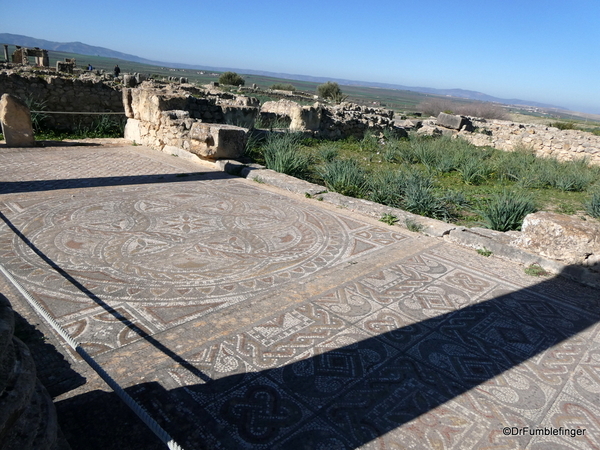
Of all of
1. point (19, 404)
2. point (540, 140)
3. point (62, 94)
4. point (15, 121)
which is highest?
point (62, 94)

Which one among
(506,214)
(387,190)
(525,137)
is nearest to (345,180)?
(387,190)

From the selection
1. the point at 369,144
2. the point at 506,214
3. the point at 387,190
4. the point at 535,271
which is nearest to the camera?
the point at 535,271

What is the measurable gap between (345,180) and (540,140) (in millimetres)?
10974

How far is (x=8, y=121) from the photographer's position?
23.1ft

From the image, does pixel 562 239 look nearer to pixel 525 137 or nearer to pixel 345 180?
pixel 345 180

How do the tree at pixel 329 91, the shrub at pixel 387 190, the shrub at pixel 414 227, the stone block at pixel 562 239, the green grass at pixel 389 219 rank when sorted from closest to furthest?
the stone block at pixel 562 239 < the shrub at pixel 414 227 < the green grass at pixel 389 219 < the shrub at pixel 387 190 < the tree at pixel 329 91

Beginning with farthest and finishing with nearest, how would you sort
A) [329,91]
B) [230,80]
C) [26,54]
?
[329,91] < [230,80] < [26,54]

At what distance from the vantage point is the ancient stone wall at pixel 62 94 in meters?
8.95

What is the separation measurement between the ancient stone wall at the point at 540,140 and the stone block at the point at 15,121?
13.8 metres

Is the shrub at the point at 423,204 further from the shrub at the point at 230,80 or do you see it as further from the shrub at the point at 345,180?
the shrub at the point at 230,80

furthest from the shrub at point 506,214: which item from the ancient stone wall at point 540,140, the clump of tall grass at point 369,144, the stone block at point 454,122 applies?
the stone block at point 454,122

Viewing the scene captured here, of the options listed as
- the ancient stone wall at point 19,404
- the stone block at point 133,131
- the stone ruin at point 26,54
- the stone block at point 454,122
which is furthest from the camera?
the stone ruin at point 26,54

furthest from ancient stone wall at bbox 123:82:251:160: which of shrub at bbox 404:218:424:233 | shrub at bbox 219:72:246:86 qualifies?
shrub at bbox 219:72:246:86

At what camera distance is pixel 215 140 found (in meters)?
6.82
